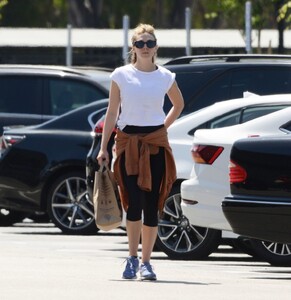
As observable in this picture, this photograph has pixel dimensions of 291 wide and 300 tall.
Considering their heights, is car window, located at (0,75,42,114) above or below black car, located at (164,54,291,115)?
below

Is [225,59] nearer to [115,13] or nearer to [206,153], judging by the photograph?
[206,153]

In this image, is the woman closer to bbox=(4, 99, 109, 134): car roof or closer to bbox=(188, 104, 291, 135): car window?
bbox=(188, 104, 291, 135): car window

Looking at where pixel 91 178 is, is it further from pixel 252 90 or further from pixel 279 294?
pixel 279 294

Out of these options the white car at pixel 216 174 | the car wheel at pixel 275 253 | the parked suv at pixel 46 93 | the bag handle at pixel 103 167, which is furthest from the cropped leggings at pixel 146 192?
the parked suv at pixel 46 93

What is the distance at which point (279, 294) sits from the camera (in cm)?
1049

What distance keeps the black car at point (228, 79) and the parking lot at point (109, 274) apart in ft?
4.91

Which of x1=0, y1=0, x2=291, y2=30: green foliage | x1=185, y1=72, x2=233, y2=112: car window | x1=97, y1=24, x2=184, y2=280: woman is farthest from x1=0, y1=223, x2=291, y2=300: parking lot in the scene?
x1=0, y1=0, x2=291, y2=30: green foliage

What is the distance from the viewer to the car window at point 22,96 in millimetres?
19297

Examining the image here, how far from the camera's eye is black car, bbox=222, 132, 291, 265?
433 inches

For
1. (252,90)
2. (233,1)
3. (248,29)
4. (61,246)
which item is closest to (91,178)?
(61,246)

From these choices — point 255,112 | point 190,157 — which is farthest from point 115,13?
point 255,112

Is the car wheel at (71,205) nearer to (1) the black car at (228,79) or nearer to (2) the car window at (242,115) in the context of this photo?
(1) the black car at (228,79)

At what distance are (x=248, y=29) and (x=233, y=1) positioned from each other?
11.4 meters

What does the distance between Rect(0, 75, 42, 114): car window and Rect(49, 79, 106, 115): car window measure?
17 cm
